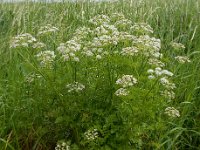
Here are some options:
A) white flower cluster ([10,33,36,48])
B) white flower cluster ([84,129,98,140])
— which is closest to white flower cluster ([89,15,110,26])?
white flower cluster ([10,33,36,48])

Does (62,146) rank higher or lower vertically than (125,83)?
lower

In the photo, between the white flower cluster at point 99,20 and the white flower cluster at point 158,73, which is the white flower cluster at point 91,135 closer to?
the white flower cluster at point 158,73

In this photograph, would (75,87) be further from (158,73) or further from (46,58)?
(158,73)

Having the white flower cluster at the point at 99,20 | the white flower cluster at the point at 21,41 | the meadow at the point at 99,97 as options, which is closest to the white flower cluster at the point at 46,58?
the meadow at the point at 99,97

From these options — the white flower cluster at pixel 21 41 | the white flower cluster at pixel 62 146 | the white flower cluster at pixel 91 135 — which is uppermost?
the white flower cluster at pixel 21 41

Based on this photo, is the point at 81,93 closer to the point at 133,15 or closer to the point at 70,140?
the point at 70,140

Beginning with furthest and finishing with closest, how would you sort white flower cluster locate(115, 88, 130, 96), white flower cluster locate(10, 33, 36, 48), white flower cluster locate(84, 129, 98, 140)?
white flower cluster locate(10, 33, 36, 48)
white flower cluster locate(84, 129, 98, 140)
white flower cluster locate(115, 88, 130, 96)

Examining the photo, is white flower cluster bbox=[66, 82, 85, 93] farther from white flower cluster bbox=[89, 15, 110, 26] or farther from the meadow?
white flower cluster bbox=[89, 15, 110, 26]

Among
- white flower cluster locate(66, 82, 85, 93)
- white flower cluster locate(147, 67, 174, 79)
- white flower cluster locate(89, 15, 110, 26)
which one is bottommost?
white flower cluster locate(66, 82, 85, 93)

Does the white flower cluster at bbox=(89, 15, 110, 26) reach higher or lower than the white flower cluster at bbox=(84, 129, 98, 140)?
higher

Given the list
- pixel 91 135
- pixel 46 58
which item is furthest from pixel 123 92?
pixel 46 58

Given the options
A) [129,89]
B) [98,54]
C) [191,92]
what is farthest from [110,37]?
[191,92]

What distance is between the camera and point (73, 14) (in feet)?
20.0

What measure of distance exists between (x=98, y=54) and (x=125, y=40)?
0.72 feet
